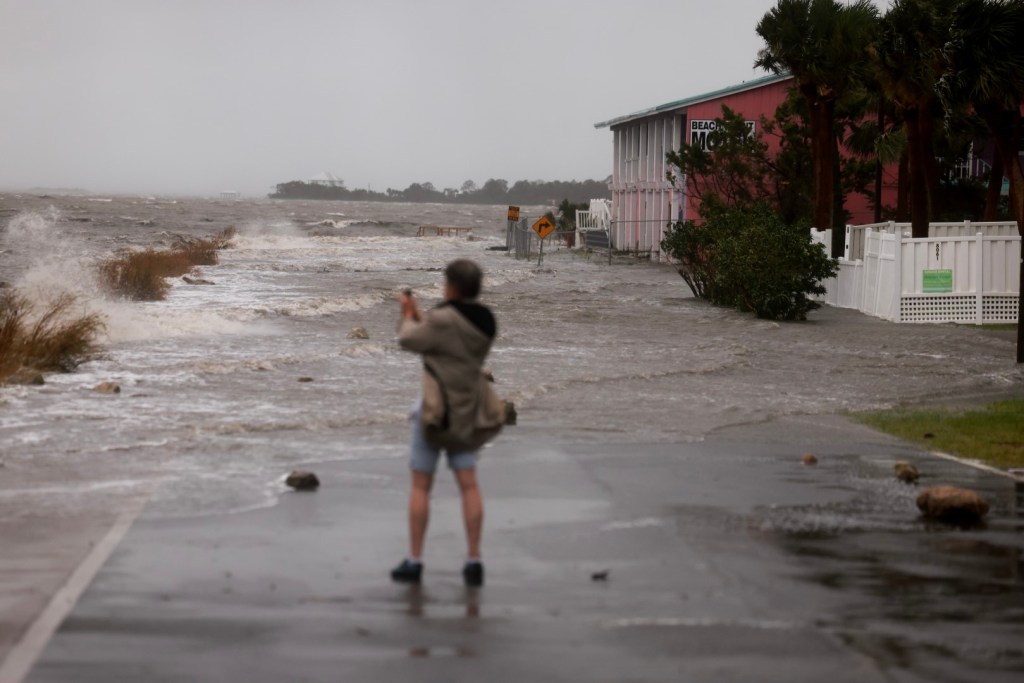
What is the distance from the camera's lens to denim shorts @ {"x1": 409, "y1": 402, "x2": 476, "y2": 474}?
7.38m

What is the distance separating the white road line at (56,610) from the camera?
18.5 feet

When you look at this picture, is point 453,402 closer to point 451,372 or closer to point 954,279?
point 451,372

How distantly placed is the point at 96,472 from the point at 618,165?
60.0 metres

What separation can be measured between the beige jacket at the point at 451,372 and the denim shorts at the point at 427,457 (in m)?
0.05

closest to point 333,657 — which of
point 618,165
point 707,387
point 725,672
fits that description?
point 725,672

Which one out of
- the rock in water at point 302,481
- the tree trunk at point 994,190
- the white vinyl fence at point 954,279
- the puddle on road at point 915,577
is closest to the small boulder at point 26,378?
the rock in water at point 302,481

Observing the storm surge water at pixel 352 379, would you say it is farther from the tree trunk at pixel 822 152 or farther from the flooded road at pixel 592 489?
the tree trunk at pixel 822 152

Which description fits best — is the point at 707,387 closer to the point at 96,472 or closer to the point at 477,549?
the point at 96,472

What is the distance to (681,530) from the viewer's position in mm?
8578

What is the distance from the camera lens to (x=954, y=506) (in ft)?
29.6

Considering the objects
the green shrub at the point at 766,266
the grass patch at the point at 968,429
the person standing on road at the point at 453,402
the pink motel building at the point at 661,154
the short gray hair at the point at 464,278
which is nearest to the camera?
the person standing on road at the point at 453,402

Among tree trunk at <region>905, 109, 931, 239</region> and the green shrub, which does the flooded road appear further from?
tree trunk at <region>905, 109, 931, 239</region>

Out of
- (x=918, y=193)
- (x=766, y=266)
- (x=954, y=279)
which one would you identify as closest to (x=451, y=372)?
(x=954, y=279)

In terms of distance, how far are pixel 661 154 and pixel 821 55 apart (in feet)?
76.9
